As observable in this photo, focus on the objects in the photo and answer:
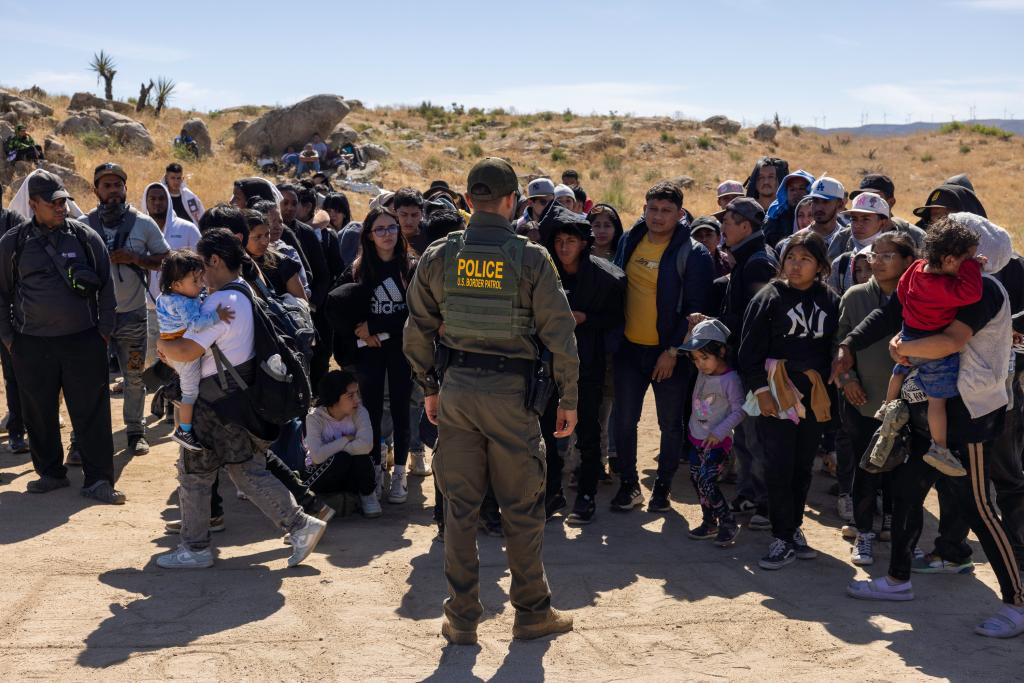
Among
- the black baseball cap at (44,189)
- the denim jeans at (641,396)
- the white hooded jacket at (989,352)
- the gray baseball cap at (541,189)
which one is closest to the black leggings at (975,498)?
the white hooded jacket at (989,352)

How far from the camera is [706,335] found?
626cm

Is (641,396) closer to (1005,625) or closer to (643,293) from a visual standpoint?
(643,293)

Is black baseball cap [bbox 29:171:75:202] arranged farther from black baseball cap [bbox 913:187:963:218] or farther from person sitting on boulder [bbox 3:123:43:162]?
person sitting on boulder [bbox 3:123:43:162]

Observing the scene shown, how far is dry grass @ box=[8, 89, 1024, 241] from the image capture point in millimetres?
28078

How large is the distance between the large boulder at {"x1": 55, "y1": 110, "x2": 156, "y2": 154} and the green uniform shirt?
991 inches


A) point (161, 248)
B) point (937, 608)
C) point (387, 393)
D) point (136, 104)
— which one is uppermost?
point (136, 104)

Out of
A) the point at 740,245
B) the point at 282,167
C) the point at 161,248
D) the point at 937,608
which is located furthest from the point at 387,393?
the point at 282,167

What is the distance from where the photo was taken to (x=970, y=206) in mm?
6586

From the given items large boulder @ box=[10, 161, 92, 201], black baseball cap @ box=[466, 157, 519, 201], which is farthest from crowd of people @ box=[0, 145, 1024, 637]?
large boulder @ box=[10, 161, 92, 201]

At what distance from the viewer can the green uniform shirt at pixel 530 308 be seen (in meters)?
4.54

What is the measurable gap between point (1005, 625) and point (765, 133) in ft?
135

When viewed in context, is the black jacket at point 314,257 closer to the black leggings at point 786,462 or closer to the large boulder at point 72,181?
the black leggings at point 786,462

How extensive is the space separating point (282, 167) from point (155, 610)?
26.2 meters

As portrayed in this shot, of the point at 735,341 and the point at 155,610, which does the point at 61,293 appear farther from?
the point at 735,341
